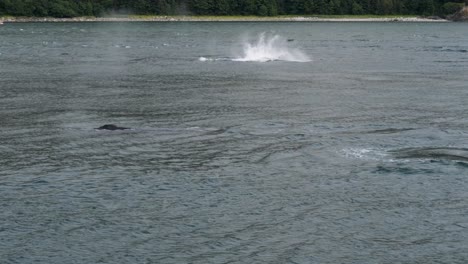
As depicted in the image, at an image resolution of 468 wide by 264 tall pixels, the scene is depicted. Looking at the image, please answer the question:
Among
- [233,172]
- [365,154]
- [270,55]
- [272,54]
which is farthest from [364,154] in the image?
[272,54]

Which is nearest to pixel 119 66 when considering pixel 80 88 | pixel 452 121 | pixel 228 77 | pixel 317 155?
pixel 228 77

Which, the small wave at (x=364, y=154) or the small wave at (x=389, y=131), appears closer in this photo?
the small wave at (x=364, y=154)

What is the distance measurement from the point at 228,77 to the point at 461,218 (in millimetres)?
43910

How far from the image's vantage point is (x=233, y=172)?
32.5 m

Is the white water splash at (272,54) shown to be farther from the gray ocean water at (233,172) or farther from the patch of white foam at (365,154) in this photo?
the patch of white foam at (365,154)

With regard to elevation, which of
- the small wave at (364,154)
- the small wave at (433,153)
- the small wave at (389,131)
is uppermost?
the small wave at (433,153)

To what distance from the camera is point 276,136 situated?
40.1 metres

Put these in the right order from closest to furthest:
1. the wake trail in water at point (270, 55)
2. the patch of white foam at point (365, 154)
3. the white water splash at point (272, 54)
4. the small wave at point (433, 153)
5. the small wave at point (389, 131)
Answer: the small wave at point (433, 153)
the patch of white foam at point (365, 154)
the small wave at point (389, 131)
the wake trail in water at point (270, 55)
the white water splash at point (272, 54)

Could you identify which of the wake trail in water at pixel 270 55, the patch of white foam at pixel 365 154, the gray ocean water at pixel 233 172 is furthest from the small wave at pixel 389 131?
the wake trail in water at pixel 270 55

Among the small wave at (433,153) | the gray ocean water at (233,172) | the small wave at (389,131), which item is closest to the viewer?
the gray ocean water at (233,172)

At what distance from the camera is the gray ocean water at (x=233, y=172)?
24.6 m

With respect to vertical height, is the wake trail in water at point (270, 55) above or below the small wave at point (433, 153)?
below

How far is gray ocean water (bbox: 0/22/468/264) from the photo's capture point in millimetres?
24594

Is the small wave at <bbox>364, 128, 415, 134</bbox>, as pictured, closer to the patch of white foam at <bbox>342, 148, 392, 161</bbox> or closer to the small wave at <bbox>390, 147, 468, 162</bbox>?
the patch of white foam at <bbox>342, 148, 392, 161</bbox>
